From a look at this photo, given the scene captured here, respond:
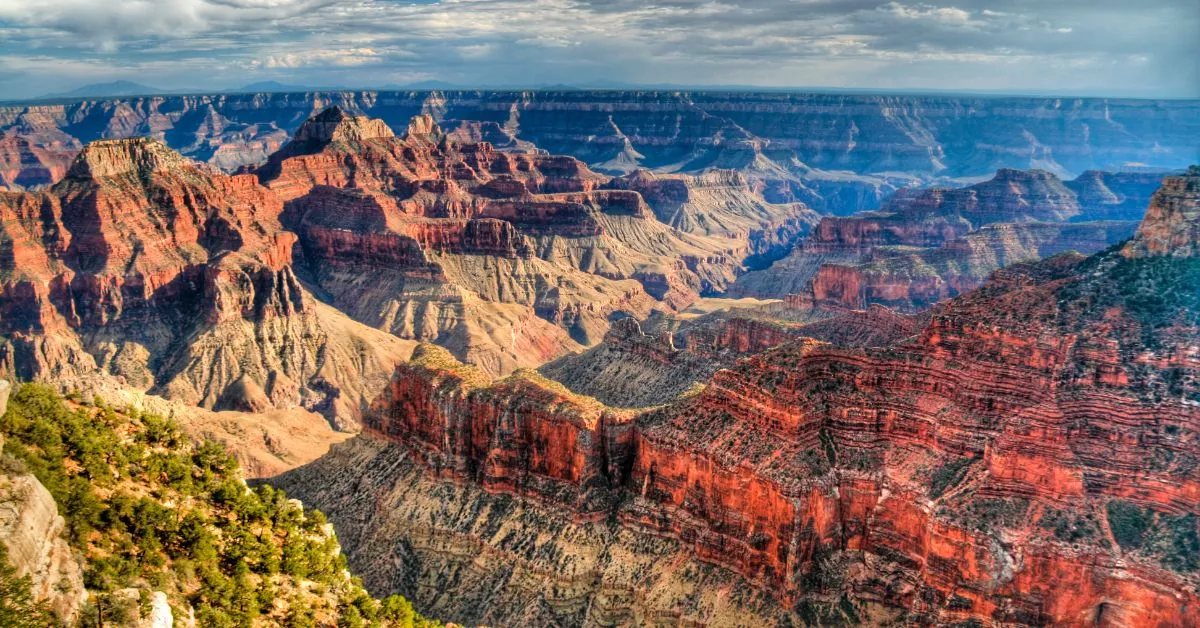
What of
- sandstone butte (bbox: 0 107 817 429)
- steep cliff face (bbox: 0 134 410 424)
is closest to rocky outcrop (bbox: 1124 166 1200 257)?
sandstone butte (bbox: 0 107 817 429)

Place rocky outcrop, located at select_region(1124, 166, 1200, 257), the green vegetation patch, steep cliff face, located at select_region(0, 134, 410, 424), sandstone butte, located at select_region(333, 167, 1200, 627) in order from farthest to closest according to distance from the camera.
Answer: steep cliff face, located at select_region(0, 134, 410, 424), rocky outcrop, located at select_region(1124, 166, 1200, 257), sandstone butte, located at select_region(333, 167, 1200, 627), the green vegetation patch

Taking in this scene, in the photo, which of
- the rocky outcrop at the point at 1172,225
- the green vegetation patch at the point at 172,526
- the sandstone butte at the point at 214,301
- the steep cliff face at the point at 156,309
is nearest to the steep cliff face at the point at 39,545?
the green vegetation patch at the point at 172,526

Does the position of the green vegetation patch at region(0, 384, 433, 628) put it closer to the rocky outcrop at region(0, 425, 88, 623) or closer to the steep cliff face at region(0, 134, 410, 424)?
the rocky outcrop at region(0, 425, 88, 623)

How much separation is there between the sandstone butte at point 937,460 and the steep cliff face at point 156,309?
2609 inches

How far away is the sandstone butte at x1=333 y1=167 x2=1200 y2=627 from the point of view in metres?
52.0

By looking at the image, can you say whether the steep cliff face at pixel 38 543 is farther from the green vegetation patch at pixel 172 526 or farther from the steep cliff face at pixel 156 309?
the steep cliff face at pixel 156 309

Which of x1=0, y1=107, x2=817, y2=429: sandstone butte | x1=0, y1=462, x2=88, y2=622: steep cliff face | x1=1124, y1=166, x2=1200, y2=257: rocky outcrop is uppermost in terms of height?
x1=1124, y1=166, x2=1200, y2=257: rocky outcrop

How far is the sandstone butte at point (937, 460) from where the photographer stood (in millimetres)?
52031

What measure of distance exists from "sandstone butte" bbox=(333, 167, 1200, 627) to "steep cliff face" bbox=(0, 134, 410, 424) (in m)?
66.3

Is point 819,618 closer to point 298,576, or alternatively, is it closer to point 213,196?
point 298,576

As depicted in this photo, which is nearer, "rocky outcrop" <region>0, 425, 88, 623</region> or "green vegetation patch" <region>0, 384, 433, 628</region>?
"rocky outcrop" <region>0, 425, 88, 623</region>

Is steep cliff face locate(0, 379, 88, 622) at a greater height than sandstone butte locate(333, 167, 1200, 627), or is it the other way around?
steep cliff face locate(0, 379, 88, 622)

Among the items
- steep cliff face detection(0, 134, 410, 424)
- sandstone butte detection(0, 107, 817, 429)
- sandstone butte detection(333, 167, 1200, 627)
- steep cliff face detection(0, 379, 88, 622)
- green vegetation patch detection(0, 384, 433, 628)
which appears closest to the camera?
steep cliff face detection(0, 379, 88, 622)

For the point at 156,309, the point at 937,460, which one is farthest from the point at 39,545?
the point at 156,309
